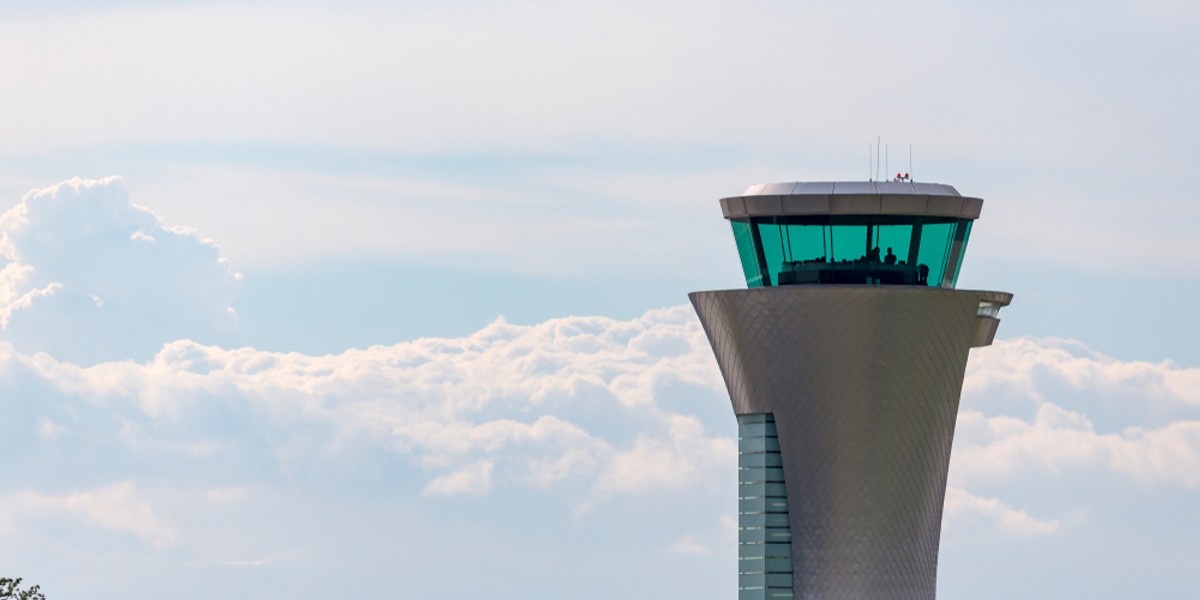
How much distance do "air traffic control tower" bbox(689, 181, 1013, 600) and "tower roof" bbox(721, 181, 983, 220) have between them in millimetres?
62

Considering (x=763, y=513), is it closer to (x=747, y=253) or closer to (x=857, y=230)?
(x=747, y=253)

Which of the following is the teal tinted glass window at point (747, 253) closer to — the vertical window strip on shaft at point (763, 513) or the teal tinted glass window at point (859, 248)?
the teal tinted glass window at point (859, 248)

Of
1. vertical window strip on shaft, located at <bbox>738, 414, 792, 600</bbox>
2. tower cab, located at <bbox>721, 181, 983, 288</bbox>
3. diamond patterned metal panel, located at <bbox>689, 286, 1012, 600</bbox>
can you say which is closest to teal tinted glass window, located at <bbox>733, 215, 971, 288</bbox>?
tower cab, located at <bbox>721, 181, 983, 288</bbox>

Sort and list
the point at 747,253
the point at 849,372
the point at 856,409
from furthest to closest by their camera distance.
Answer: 1. the point at 747,253
2. the point at 856,409
3. the point at 849,372

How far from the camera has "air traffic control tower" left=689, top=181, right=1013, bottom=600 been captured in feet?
354

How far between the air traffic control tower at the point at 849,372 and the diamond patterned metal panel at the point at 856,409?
0.06 meters

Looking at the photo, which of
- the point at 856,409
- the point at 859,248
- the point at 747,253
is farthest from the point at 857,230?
the point at 856,409

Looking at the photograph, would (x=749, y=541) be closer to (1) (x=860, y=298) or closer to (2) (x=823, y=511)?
(2) (x=823, y=511)

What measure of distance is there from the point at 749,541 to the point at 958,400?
11236 millimetres

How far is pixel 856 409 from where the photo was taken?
354 ft

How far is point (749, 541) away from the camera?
111562 millimetres

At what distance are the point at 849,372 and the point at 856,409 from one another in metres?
Result: 1.66

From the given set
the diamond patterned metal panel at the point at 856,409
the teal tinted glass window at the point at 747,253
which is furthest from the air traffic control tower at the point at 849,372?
the teal tinted glass window at the point at 747,253

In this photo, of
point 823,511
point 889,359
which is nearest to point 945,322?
point 889,359
